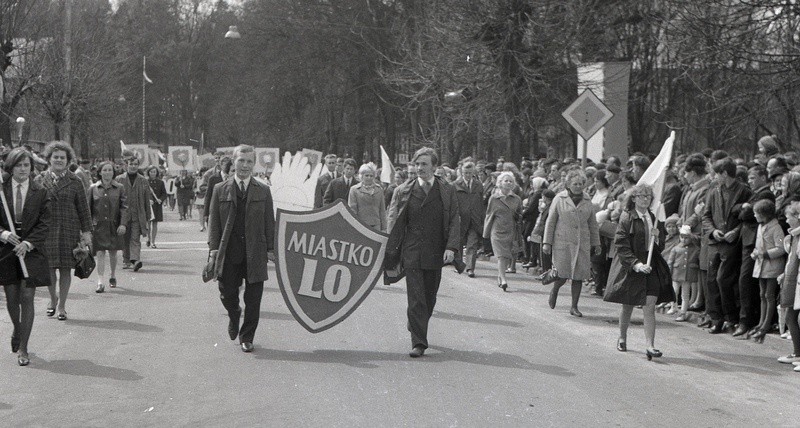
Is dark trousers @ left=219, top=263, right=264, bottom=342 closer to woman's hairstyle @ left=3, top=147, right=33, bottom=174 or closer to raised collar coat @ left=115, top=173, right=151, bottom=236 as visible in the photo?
woman's hairstyle @ left=3, top=147, right=33, bottom=174

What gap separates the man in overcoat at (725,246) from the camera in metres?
10.9

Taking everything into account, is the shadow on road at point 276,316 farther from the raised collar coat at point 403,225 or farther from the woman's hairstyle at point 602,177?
the woman's hairstyle at point 602,177

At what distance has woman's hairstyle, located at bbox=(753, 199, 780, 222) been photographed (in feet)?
33.1

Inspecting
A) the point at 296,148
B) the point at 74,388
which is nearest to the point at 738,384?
the point at 74,388

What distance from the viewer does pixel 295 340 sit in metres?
9.75

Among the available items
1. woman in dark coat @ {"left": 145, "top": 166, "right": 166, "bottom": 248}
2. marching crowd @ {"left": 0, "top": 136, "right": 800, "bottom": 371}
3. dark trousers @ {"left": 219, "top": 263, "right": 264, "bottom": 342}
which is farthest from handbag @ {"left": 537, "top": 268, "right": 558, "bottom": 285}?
woman in dark coat @ {"left": 145, "top": 166, "right": 166, "bottom": 248}

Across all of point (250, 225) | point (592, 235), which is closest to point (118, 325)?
point (250, 225)

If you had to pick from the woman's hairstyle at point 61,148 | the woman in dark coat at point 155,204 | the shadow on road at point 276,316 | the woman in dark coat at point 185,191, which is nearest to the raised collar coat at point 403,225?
the shadow on road at point 276,316

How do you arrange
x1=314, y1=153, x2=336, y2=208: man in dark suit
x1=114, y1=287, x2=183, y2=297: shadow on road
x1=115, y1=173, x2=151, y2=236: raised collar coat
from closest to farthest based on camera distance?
x1=114, y1=287, x2=183, y2=297: shadow on road
x1=115, y1=173, x2=151, y2=236: raised collar coat
x1=314, y1=153, x2=336, y2=208: man in dark suit

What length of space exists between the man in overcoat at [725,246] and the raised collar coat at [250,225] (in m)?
4.82

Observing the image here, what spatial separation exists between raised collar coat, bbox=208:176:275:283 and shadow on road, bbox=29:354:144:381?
1.28 meters

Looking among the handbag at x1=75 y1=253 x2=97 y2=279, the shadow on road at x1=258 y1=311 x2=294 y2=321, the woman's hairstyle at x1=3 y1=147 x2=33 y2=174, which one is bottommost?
the shadow on road at x1=258 y1=311 x2=294 y2=321

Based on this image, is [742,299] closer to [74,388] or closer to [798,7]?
[798,7]

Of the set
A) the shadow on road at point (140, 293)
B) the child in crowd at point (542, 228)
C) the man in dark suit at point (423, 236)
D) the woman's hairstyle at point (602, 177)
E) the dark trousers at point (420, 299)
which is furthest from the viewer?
the child in crowd at point (542, 228)
